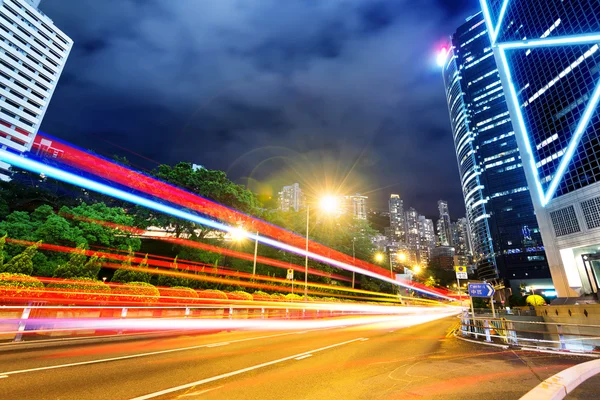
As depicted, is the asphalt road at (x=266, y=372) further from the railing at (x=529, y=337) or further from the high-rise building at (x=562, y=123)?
the high-rise building at (x=562, y=123)

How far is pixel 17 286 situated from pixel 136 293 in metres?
5.74

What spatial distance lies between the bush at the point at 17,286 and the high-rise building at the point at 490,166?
144 metres

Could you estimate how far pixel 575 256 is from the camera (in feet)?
129

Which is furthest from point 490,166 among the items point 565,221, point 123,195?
point 123,195

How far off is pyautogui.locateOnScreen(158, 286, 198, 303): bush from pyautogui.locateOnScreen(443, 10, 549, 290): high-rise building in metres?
134

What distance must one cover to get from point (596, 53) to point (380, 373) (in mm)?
48929

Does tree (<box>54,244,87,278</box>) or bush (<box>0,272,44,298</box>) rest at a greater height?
tree (<box>54,244,87,278</box>)

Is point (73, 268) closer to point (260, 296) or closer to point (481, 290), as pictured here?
point (260, 296)

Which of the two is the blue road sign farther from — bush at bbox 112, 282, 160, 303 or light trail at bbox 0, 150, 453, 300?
bush at bbox 112, 282, 160, 303

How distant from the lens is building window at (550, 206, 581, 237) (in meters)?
38.5

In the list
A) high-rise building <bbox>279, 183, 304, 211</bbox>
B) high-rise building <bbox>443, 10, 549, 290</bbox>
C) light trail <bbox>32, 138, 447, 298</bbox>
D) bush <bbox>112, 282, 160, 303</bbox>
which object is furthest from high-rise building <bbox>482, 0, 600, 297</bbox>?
high-rise building <bbox>279, 183, 304, 211</bbox>

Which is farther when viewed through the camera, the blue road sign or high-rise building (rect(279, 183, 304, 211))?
high-rise building (rect(279, 183, 304, 211))

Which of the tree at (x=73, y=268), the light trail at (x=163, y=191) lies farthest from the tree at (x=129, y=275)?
the light trail at (x=163, y=191)

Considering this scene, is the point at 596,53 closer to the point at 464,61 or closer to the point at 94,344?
→ the point at 94,344
